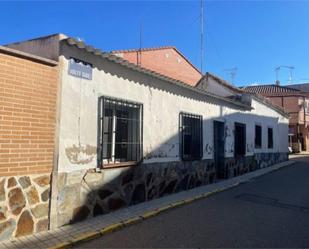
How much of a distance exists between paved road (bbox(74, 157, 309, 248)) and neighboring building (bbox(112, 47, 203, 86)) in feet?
55.9

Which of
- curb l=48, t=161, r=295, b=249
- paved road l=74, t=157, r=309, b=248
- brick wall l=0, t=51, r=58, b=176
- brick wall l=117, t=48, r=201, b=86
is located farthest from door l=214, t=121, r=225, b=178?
brick wall l=117, t=48, r=201, b=86

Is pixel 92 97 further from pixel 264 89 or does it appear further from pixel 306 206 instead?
pixel 264 89

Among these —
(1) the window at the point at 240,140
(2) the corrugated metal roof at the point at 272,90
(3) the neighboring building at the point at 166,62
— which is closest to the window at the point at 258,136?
(1) the window at the point at 240,140

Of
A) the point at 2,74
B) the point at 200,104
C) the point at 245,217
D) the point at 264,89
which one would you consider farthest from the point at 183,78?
the point at 2,74

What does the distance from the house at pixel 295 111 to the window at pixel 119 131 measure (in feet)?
98.9

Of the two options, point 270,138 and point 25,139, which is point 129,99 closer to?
point 25,139

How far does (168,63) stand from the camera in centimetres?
2892

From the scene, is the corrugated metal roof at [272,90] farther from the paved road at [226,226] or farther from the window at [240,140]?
the paved road at [226,226]

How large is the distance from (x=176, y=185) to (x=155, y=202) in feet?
5.89

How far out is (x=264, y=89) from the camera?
4078 centimetres

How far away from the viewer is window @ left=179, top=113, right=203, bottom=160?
35.5ft

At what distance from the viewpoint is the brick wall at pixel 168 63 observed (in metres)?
26.1

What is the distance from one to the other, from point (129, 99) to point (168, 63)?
21.2 metres

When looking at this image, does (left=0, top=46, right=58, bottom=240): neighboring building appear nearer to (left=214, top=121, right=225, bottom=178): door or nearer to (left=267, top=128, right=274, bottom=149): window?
(left=214, top=121, right=225, bottom=178): door
